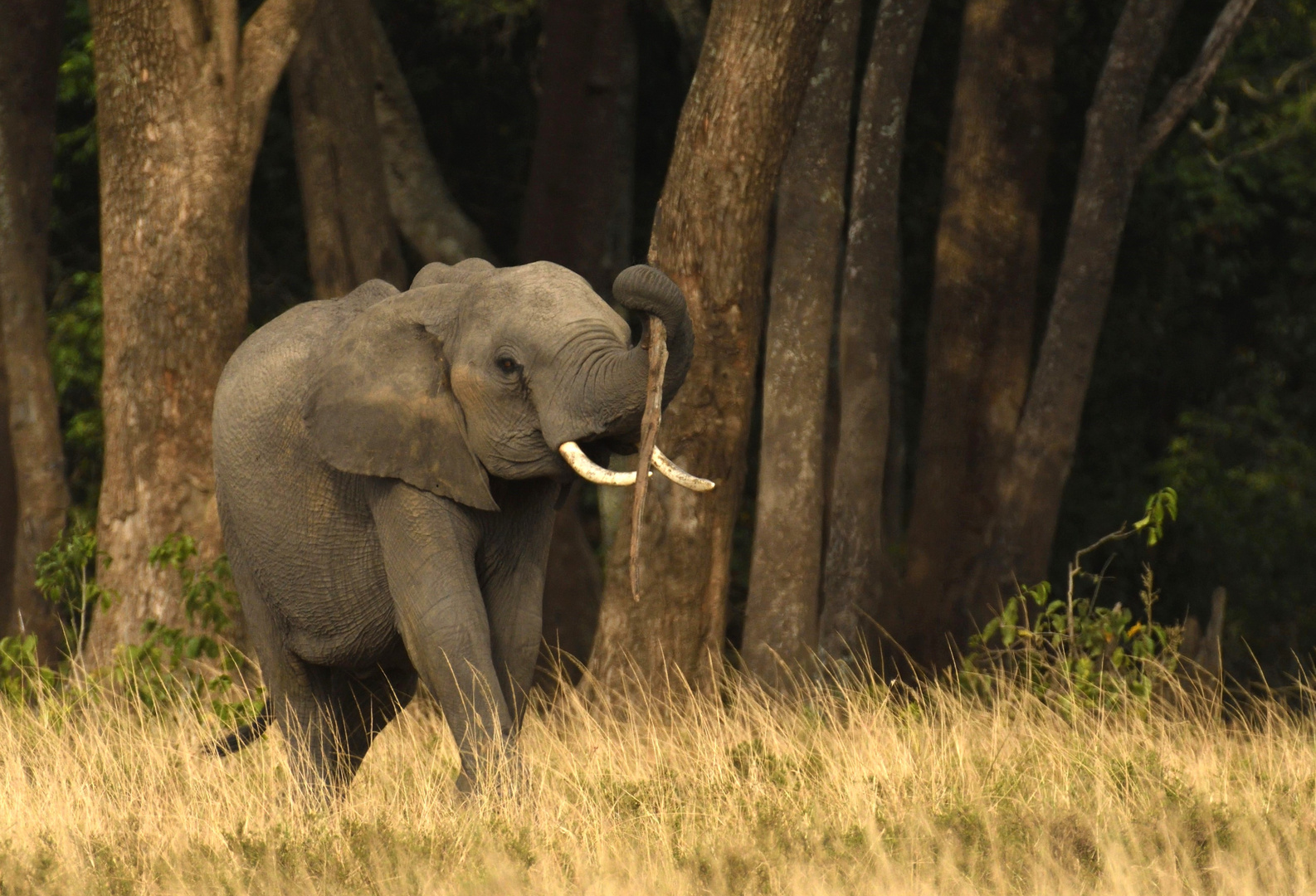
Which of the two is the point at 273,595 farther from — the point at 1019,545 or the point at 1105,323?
the point at 1105,323

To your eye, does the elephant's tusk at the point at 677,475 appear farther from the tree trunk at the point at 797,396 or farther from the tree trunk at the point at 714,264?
the tree trunk at the point at 797,396

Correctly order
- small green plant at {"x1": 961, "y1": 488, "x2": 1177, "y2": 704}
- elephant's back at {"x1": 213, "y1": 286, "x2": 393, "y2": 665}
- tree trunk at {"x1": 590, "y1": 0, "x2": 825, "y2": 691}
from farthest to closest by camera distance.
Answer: small green plant at {"x1": 961, "y1": 488, "x2": 1177, "y2": 704}
tree trunk at {"x1": 590, "y1": 0, "x2": 825, "y2": 691}
elephant's back at {"x1": 213, "y1": 286, "x2": 393, "y2": 665}

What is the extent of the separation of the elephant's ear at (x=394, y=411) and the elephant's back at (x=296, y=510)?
23 centimetres

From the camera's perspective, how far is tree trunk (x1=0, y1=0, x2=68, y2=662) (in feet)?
39.8

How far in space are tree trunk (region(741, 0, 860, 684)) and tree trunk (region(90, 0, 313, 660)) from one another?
3041mm

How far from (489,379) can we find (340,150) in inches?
255

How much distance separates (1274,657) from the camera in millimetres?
19234

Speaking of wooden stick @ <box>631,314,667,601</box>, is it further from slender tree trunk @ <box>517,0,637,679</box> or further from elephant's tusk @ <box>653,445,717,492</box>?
slender tree trunk @ <box>517,0,637,679</box>

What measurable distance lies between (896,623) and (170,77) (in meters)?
6.41

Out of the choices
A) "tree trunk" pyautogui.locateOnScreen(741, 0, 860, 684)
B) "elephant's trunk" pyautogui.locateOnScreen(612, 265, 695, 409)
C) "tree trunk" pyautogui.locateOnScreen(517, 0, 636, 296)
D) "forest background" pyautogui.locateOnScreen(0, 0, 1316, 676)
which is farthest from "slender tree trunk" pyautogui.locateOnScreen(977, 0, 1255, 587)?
"elephant's trunk" pyautogui.locateOnScreen(612, 265, 695, 409)

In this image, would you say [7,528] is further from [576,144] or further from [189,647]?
[576,144]

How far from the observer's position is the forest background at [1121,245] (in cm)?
1638

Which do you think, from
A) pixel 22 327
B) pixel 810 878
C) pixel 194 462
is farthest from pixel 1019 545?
pixel 810 878

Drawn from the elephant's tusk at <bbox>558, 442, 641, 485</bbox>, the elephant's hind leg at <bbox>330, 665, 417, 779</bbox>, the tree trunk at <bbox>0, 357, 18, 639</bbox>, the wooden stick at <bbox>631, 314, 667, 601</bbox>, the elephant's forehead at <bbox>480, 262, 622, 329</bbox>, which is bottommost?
the tree trunk at <bbox>0, 357, 18, 639</bbox>
